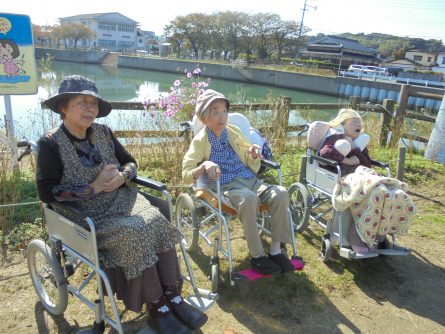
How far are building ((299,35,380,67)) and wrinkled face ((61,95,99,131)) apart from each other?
136 ft

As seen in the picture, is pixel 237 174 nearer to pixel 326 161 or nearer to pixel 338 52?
pixel 326 161

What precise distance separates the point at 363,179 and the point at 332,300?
3.07 feet

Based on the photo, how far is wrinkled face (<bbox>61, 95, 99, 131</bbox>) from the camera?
211 cm

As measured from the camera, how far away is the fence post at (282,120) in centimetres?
583

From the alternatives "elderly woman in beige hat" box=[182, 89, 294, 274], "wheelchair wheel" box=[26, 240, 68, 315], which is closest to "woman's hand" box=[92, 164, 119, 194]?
"wheelchair wheel" box=[26, 240, 68, 315]

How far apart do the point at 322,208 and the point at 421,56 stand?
54645mm

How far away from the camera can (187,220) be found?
3.35m

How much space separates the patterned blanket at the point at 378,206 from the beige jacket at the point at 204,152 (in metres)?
0.85

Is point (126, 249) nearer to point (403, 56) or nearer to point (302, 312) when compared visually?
point (302, 312)

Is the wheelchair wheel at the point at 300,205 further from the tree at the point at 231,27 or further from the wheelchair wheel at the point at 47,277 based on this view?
the tree at the point at 231,27

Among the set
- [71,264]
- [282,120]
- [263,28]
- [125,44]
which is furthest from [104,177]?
[125,44]

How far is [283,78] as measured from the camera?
31266 millimetres

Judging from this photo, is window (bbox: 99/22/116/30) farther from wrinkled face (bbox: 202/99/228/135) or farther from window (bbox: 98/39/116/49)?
wrinkled face (bbox: 202/99/228/135)

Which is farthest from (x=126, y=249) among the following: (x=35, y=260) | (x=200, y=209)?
(x=200, y=209)
